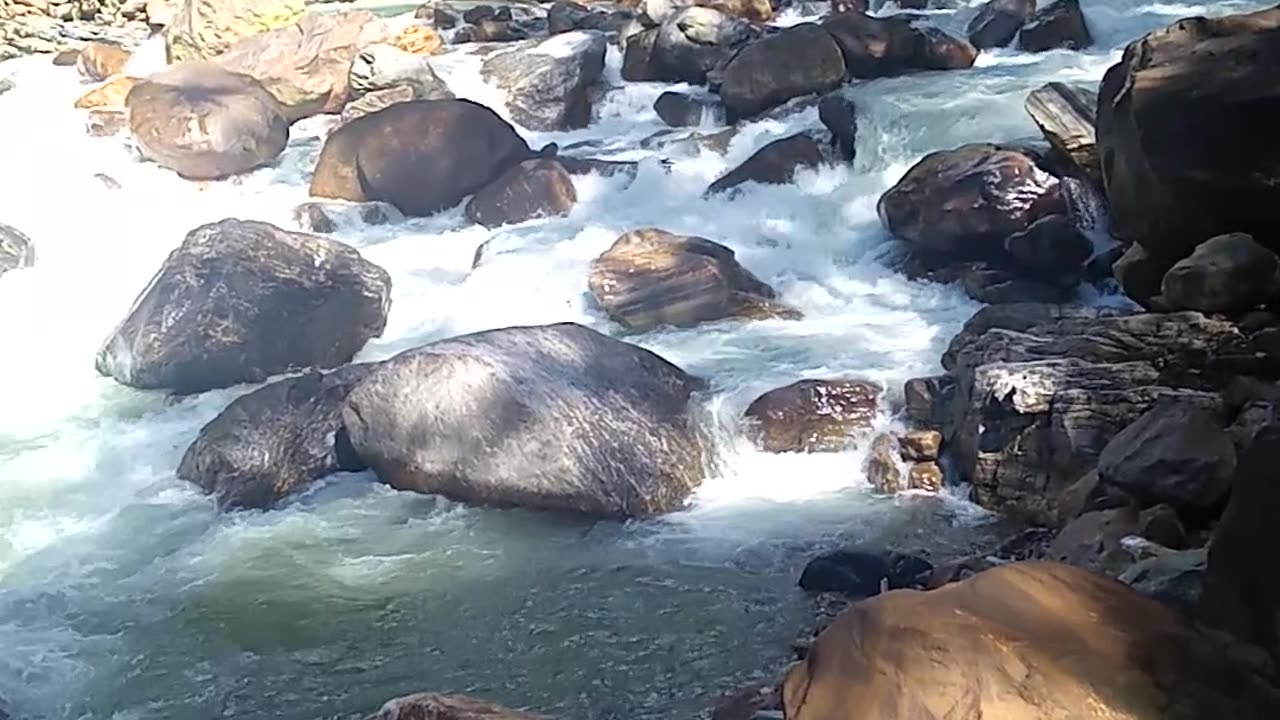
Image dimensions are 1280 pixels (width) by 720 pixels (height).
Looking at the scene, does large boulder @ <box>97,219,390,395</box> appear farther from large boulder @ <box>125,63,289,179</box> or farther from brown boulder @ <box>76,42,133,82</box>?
brown boulder @ <box>76,42,133,82</box>

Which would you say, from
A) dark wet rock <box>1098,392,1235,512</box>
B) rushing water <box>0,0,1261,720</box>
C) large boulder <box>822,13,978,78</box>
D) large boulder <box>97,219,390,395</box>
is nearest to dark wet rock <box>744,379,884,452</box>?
rushing water <box>0,0,1261,720</box>

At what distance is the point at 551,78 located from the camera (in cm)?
1426

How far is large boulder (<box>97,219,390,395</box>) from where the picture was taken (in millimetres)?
9133

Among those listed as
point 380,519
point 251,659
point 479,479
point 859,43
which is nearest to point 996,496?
point 479,479

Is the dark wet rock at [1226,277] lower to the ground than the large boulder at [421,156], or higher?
higher

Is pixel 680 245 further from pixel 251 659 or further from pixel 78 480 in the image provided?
pixel 251 659

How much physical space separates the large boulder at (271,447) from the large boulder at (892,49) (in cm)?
691

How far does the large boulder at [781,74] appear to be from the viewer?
42.3 ft

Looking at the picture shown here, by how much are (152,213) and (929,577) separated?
8.74 metres

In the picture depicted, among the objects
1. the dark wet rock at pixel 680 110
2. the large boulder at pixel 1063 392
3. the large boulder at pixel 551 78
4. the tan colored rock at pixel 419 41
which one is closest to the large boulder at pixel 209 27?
the tan colored rock at pixel 419 41

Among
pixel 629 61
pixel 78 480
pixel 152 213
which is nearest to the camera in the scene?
pixel 78 480

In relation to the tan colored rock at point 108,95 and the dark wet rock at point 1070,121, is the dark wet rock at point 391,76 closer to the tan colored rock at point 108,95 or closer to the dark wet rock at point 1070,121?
the tan colored rock at point 108,95

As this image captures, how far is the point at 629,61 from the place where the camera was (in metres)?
14.7

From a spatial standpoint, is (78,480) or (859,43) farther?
(859,43)
